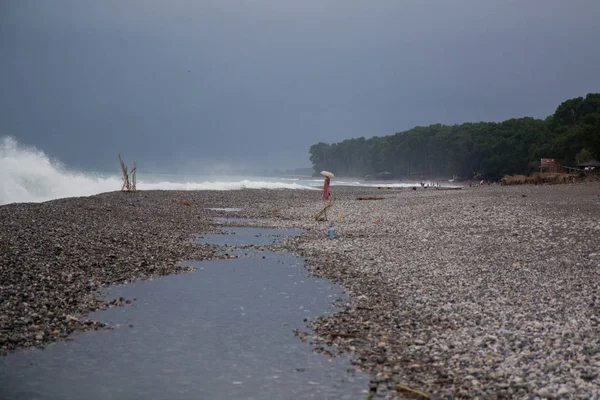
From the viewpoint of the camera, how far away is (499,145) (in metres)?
124

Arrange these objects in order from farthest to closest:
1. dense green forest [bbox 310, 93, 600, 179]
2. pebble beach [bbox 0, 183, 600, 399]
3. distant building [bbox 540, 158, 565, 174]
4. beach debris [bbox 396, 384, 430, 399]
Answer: dense green forest [bbox 310, 93, 600, 179], distant building [bbox 540, 158, 565, 174], pebble beach [bbox 0, 183, 600, 399], beach debris [bbox 396, 384, 430, 399]

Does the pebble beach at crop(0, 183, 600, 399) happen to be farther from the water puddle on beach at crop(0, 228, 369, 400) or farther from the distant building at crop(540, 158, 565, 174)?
the distant building at crop(540, 158, 565, 174)

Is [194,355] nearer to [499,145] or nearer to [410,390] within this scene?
[410,390]

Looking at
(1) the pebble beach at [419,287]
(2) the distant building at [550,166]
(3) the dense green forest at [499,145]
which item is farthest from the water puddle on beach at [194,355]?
(3) the dense green forest at [499,145]

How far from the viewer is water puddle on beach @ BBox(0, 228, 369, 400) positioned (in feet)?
24.5

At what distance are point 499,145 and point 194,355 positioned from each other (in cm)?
12619

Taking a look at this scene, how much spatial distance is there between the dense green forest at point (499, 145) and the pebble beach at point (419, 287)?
60.0 meters

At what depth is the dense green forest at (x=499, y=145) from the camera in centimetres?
8750

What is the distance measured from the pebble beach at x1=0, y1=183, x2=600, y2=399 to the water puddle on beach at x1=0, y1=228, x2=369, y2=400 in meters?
0.50

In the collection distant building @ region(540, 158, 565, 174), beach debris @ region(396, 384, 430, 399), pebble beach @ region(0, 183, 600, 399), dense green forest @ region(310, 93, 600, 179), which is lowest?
beach debris @ region(396, 384, 430, 399)

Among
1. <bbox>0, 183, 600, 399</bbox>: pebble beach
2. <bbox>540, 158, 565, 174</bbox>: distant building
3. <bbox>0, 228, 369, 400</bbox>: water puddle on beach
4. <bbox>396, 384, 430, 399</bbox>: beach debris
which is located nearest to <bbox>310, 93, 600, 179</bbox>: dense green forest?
<bbox>540, 158, 565, 174</bbox>: distant building

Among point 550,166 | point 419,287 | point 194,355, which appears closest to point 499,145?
point 550,166

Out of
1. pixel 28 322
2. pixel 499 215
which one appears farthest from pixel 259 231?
pixel 28 322

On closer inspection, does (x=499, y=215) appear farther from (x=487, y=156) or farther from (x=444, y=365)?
(x=487, y=156)
